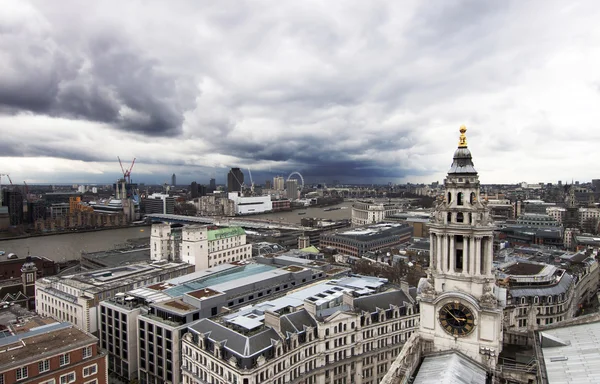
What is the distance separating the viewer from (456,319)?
15.4m

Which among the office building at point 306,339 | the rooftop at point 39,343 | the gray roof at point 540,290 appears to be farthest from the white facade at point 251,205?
the rooftop at point 39,343

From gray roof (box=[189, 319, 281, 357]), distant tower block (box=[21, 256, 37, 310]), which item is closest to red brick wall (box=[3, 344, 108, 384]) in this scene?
gray roof (box=[189, 319, 281, 357])

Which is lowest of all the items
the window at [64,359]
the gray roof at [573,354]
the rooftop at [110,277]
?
the window at [64,359]

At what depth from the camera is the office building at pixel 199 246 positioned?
4972 centimetres

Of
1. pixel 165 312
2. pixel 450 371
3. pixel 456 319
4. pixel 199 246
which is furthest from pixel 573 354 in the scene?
pixel 199 246

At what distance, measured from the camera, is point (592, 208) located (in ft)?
353

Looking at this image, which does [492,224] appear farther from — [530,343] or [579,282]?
[579,282]

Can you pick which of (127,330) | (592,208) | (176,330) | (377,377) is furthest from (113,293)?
(592,208)

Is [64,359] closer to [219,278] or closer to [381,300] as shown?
[219,278]

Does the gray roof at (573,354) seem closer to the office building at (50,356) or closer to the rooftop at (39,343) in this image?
the office building at (50,356)

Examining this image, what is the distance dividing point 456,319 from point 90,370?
68.2 ft

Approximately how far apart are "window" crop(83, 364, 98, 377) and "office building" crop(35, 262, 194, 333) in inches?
465

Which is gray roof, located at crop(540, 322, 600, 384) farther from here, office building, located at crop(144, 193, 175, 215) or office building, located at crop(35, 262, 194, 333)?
office building, located at crop(144, 193, 175, 215)

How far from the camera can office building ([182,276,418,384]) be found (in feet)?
67.5
